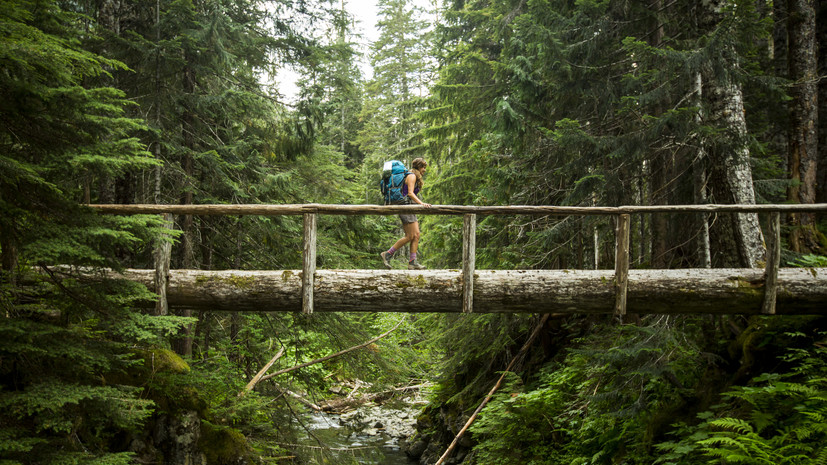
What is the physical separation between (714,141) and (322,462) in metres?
7.70

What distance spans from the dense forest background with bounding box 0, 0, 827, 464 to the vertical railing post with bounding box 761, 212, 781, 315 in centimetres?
51

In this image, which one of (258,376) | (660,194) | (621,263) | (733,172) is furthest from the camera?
(258,376)

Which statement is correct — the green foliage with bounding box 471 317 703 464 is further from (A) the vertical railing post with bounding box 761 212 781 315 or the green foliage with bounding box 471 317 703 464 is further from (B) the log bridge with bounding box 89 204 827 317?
(A) the vertical railing post with bounding box 761 212 781 315

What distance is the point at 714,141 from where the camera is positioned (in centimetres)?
628

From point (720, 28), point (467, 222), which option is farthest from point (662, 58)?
point (467, 222)

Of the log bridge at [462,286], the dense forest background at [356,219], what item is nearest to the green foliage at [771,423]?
the dense forest background at [356,219]

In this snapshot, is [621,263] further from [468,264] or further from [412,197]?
[412,197]

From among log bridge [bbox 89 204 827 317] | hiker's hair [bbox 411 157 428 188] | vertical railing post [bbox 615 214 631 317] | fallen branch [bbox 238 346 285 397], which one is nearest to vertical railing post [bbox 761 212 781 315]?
log bridge [bbox 89 204 827 317]

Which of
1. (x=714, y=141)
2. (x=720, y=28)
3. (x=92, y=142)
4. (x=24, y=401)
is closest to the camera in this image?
(x=24, y=401)

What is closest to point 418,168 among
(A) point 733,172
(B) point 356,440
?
(A) point 733,172

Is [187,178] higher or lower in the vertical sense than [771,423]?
higher

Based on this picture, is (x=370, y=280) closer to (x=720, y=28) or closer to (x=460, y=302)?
(x=460, y=302)

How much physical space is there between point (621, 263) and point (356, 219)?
551 centimetres

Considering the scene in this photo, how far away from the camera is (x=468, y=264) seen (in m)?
5.88
